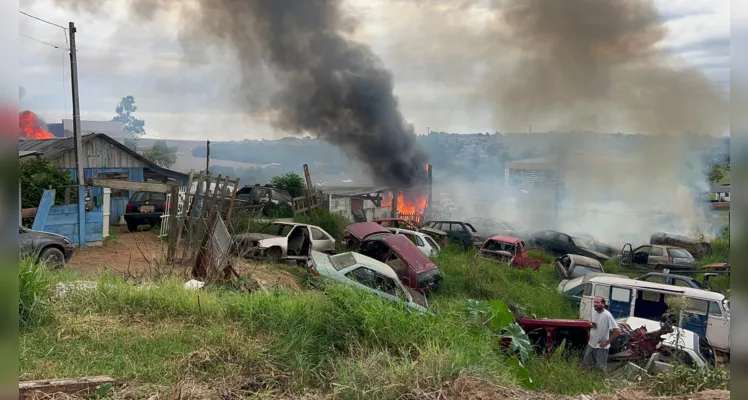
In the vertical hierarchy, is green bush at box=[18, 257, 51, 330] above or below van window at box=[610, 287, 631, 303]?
above

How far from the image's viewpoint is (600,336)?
21.7 ft

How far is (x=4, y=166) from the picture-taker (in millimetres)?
1254

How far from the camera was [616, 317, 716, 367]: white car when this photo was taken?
20.3ft

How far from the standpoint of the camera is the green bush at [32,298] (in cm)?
496

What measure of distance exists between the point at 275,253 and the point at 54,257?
4058 mm

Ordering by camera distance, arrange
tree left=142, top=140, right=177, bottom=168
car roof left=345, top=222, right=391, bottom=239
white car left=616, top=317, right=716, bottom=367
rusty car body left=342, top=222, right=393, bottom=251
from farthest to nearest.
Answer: tree left=142, top=140, right=177, bottom=168 < car roof left=345, top=222, right=391, bottom=239 < rusty car body left=342, top=222, right=393, bottom=251 < white car left=616, top=317, right=716, bottom=367

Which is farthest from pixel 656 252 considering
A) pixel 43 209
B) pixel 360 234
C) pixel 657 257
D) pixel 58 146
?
pixel 58 146

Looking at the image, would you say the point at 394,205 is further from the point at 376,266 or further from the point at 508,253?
the point at 376,266

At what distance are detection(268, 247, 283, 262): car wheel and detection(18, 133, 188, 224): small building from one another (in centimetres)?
580

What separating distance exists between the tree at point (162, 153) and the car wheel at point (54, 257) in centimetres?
1499

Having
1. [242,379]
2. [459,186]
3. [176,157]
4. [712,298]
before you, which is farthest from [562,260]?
[176,157]

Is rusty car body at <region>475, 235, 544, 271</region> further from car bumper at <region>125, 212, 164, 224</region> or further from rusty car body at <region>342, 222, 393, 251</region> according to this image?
car bumper at <region>125, 212, 164, 224</region>

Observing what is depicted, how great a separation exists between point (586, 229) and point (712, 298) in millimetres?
11766

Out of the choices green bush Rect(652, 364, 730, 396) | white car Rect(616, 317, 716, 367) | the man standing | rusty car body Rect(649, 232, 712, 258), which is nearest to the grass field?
the man standing
